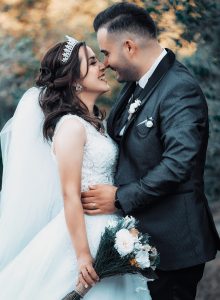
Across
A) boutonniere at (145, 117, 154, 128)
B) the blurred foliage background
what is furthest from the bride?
the blurred foliage background

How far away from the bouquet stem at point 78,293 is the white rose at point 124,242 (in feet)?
0.89

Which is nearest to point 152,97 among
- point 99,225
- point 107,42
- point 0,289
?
point 107,42

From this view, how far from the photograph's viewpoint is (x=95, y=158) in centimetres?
368

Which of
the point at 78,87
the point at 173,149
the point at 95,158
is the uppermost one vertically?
the point at 78,87

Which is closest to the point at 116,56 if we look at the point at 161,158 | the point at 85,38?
the point at 161,158

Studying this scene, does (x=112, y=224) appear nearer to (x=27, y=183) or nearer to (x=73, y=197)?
(x=73, y=197)

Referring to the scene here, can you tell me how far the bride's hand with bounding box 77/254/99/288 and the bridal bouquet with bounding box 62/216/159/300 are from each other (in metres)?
0.03

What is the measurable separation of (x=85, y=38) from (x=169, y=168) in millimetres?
2628

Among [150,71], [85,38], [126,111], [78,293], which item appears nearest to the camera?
[78,293]

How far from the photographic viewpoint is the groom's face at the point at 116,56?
3760mm

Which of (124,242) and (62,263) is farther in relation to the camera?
(62,263)

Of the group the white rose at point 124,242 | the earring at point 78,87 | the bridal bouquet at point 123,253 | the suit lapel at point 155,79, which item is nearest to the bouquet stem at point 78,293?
the bridal bouquet at point 123,253

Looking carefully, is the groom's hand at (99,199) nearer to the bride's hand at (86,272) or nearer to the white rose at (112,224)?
the white rose at (112,224)

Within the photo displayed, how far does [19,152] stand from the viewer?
3.80 meters
